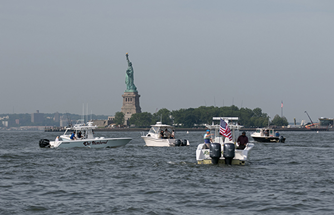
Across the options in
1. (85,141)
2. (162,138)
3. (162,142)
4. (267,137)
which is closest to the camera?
(85,141)

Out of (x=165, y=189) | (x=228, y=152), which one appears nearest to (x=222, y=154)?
(x=228, y=152)

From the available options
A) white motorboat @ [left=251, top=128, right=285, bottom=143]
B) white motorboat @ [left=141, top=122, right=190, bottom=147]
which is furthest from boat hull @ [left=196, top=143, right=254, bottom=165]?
white motorboat @ [left=251, top=128, right=285, bottom=143]

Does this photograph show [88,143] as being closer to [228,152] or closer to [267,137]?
[228,152]

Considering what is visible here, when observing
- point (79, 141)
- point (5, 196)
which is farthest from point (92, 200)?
point (79, 141)

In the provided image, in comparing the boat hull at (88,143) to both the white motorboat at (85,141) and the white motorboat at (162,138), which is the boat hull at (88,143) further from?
the white motorboat at (162,138)

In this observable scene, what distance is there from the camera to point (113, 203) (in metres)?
21.8

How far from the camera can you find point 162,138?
216 feet

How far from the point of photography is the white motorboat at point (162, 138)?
64.3m

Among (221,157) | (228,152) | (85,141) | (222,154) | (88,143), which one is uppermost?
(85,141)

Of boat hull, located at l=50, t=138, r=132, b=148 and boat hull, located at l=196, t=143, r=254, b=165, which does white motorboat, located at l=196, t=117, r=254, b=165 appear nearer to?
boat hull, located at l=196, t=143, r=254, b=165

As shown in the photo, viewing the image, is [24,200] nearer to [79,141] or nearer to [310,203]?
[310,203]

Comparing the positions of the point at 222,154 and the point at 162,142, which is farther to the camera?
the point at 162,142

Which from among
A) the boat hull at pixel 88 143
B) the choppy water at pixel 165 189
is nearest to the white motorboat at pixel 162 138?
the boat hull at pixel 88 143

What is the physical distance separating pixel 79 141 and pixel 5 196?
34328 millimetres
